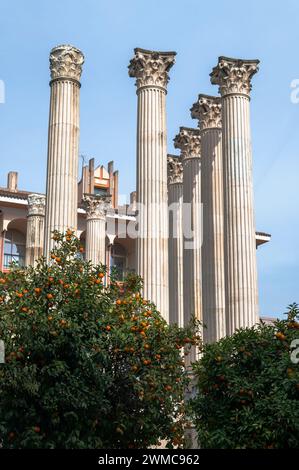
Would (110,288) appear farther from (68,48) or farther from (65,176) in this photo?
(68,48)

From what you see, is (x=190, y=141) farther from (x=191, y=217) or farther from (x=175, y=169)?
(x=191, y=217)

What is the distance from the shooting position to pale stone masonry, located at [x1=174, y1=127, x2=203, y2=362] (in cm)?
3784

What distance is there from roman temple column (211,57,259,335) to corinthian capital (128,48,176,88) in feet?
7.56

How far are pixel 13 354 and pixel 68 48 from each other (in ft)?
54.9

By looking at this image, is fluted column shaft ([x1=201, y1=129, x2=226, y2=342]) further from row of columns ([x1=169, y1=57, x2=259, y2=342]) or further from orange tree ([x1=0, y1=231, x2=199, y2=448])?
orange tree ([x1=0, y1=231, x2=199, y2=448])

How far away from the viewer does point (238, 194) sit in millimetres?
31250

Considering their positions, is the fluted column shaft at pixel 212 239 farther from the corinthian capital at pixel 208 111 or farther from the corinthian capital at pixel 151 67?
the corinthian capital at pixel 151 67

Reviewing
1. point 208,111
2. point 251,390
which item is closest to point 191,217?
point 208,111

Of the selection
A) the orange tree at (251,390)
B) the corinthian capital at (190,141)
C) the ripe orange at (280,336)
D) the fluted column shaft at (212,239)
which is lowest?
the orange tree at (251,390)

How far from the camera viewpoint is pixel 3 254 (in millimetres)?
60969

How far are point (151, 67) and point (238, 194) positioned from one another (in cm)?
620

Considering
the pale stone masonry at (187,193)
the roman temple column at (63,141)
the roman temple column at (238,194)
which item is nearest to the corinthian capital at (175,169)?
the pale stone masonry at (187,193)

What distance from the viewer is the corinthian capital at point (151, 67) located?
3231 centimetres

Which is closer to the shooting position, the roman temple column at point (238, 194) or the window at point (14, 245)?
the roman temple column at point (238, 194)
